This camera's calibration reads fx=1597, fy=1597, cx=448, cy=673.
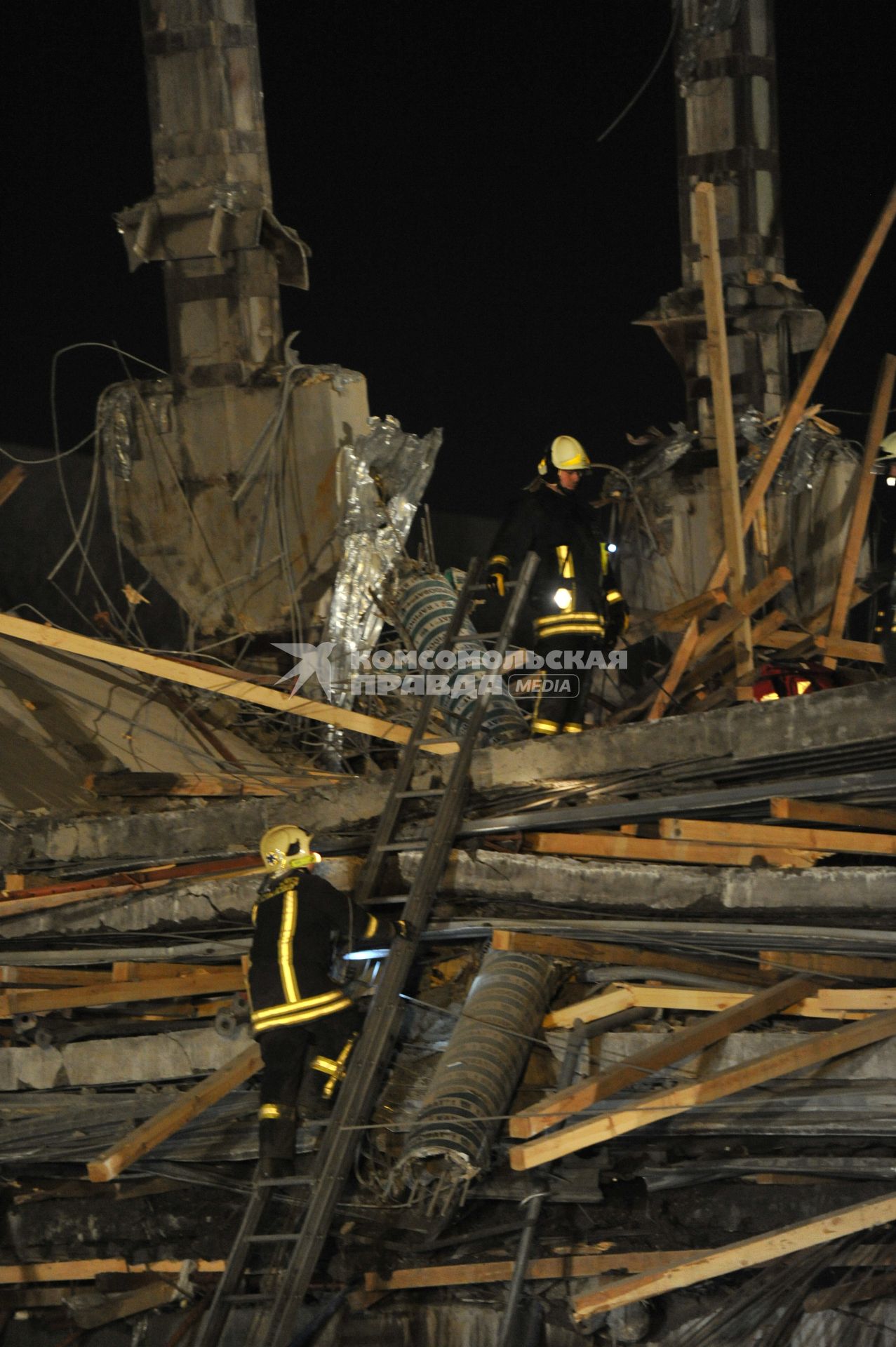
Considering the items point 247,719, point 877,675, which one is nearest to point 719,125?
point 877,675

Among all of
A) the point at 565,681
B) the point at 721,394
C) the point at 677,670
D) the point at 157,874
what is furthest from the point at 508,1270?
the point at 721,394

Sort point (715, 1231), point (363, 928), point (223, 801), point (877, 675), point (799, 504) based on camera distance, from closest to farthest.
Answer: point (715, 1231), point (363, 928), point (223, 801), point (877, 675), point (799, 504)

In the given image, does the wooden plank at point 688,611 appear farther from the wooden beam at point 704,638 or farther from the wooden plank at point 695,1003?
the wooden plank at point 695,1003

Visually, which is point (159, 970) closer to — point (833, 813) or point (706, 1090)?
point (706, 1090)

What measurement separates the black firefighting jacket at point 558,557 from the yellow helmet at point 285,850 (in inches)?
86.0

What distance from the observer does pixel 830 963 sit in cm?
563

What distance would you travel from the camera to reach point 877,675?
8.67 meters

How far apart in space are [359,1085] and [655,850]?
56.0 inches

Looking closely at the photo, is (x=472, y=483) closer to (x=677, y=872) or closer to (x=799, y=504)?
(x=799, y=504)

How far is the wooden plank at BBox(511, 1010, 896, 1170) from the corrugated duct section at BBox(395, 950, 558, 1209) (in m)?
0.34

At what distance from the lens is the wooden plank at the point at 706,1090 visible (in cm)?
485

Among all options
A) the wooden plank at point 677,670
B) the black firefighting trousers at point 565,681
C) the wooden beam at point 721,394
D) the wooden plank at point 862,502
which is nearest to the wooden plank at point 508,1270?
the black firefighting trousers at point 565,681

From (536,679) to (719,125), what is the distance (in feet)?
16.9

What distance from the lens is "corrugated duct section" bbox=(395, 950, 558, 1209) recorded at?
17.6 ft
